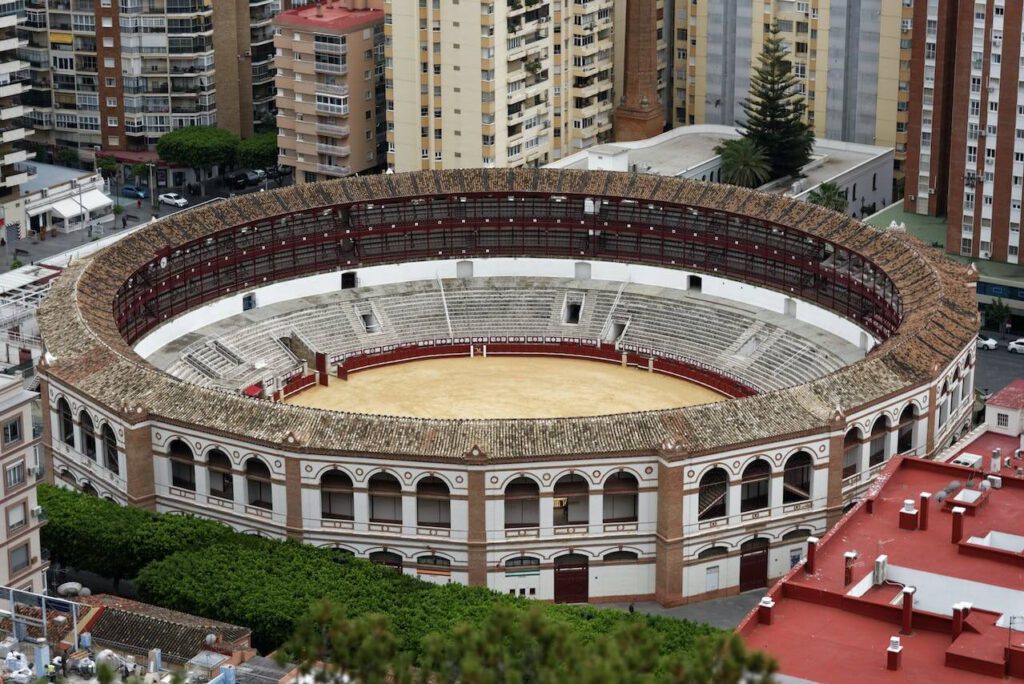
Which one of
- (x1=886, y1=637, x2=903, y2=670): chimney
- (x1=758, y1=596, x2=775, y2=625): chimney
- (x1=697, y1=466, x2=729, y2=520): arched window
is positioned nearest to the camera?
(x1=886, y1=637, x2=903, y2=670): chimney

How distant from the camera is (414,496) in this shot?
108625 mm

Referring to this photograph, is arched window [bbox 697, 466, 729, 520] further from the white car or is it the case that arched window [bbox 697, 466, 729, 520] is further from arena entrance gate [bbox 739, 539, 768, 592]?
the white car

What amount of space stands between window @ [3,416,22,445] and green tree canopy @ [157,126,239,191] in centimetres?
8528

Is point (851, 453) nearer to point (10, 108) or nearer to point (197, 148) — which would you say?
point (10, 108)

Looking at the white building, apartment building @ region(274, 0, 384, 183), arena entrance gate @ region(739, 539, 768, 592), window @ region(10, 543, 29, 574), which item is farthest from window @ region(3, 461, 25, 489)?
apartment building @ region(274, 0, 384, 183)

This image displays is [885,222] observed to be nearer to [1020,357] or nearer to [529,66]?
[1020,357]

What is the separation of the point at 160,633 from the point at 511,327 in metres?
56.6

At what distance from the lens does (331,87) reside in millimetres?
172750

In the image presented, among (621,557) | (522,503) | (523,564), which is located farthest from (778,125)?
(523,564)

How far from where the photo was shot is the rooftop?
566 feet

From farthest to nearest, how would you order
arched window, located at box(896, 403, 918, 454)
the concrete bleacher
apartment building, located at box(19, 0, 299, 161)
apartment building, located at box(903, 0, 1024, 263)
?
apartment building, located at box(19, 0, 299, 161), apartment building, located at box(903, 0, 1024, 263), the concrete bleacher, arched window, located at box(896, 403, 918, 454)

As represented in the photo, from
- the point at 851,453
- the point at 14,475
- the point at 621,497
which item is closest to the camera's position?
the point at 14,475

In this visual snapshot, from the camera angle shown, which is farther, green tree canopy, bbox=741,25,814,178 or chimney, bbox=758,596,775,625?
green tree canopy, bbox=741,25,814,178

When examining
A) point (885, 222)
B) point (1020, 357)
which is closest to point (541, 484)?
point (1020, 357)
